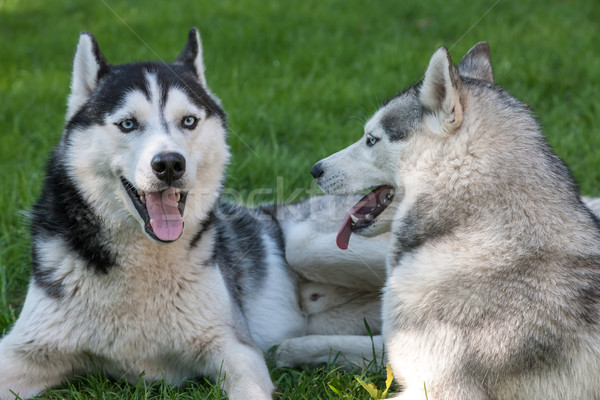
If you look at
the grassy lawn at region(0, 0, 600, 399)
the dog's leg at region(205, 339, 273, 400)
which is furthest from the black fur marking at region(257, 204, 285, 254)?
the dog's leg at region(205, 339, 273, 400)

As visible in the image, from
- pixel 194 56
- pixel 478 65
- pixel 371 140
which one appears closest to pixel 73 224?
pixel 194 56

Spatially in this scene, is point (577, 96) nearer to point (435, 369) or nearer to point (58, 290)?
point (435, 369)

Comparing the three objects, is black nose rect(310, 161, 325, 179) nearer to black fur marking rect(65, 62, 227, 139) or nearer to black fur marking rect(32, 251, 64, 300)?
black fur marking rect(65, 62, 227, 139)

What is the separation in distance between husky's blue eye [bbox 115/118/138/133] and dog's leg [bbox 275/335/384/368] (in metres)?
1.60

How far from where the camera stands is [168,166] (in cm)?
314

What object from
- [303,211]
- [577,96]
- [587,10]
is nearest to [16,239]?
[303,211]

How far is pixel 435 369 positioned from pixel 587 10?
7.98 metres

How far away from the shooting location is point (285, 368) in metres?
3.93

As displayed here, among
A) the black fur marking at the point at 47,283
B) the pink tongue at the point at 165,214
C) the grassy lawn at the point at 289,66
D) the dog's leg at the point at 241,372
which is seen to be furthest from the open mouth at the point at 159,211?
the grassy lawn at the point at 289,66

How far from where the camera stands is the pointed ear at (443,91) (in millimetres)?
2982

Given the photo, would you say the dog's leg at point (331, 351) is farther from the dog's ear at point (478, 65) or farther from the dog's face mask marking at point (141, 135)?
the dog's ear at point (478, 65)

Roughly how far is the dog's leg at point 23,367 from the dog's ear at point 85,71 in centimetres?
121

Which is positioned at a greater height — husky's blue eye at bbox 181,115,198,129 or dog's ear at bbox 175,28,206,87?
dog's ear at bbox 175,28,206,87

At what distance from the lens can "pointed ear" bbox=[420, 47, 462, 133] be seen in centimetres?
298
